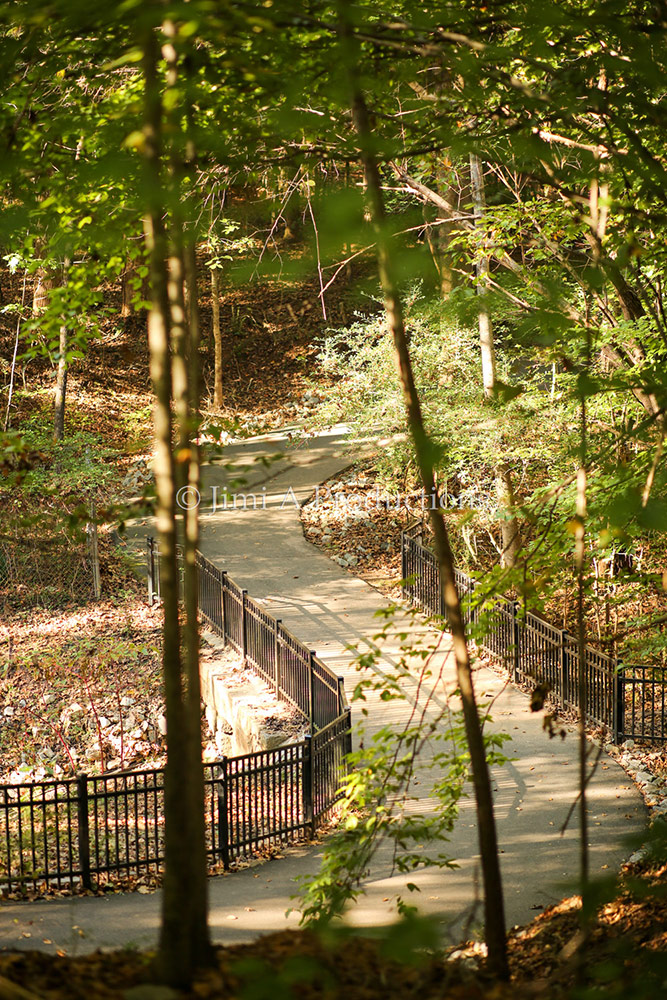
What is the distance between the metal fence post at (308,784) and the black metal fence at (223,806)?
0.4 inches

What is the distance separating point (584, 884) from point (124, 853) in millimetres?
7565

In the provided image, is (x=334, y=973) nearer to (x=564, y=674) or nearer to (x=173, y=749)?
(x=173, y=749)

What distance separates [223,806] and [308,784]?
3.32ft

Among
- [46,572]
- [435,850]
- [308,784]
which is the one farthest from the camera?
[46,572]

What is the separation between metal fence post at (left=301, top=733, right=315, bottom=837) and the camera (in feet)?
31.7

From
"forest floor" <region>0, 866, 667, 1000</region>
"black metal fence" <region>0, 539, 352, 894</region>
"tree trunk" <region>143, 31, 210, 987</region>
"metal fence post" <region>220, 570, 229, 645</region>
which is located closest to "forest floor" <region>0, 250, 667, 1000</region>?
"forest floor" <region>0, 866, 667, 1000</region>

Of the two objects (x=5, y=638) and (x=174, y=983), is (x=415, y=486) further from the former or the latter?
(x=174, y=983)

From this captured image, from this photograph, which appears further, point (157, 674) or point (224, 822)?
point (157, 674)

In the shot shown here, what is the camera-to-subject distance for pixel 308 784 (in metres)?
9.69

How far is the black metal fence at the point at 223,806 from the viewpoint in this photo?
8.84m

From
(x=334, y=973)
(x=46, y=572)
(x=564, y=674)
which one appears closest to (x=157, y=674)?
(x=46, y=572)

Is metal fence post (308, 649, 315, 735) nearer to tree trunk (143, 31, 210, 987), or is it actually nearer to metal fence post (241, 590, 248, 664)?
metal fence post (241, 590, 248, 664)

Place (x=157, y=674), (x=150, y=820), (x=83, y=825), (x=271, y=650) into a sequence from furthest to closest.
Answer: (x=157, y=674), (x=271, y=650), (x=150, y=820), (x=83, y=825)

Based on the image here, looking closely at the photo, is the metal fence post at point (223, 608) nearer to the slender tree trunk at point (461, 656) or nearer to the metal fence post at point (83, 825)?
the metal fence post at point (83, 825)
